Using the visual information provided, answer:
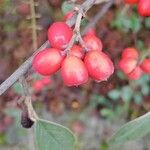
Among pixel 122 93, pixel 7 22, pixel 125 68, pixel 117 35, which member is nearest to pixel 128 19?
pixel 117 35

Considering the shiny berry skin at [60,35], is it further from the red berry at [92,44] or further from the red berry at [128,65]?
the red berry at [128,65]

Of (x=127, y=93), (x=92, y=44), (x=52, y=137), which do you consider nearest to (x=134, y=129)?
(x=52, y=137)

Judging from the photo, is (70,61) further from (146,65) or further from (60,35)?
(146,65)

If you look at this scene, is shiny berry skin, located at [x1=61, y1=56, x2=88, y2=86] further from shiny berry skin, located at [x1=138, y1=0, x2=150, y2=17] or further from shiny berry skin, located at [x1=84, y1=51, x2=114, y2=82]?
shiny berry skin, located at [x1=138, y1=0, x2=150, y2=17]

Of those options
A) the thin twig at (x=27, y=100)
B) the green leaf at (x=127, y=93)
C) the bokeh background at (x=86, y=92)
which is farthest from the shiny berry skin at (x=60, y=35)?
the green leaf at (x=127, y=93)

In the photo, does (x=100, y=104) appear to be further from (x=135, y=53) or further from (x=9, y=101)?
(x=135, y=53)

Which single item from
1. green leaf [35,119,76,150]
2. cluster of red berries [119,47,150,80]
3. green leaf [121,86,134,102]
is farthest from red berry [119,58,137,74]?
green leaf [121,86,134,102]

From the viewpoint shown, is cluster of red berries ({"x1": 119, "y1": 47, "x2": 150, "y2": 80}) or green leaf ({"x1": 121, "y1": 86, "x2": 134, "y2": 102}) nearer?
cluster of red berries ({"x1": 119, "y1": 47, "x2": 150, "y2": 80})
